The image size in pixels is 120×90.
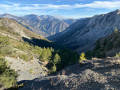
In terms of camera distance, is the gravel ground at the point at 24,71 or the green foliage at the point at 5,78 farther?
the gravel ground at the point at 24,71

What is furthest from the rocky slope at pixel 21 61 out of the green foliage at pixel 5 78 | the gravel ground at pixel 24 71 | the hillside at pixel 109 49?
the hillside at pixel 109 49

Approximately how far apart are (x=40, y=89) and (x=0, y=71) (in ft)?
30.7

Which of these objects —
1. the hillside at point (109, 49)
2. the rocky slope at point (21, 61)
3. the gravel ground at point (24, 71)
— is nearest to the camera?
the rocky slope at point (21, 61)

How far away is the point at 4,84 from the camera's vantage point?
18109 mm

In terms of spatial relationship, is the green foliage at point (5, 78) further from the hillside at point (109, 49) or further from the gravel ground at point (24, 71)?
the hillside at point (109, 49)

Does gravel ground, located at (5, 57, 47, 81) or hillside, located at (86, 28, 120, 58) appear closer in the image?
gravel ground, located at (5, 57, 47, 81)

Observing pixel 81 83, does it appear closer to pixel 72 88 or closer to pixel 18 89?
pixel 72 88

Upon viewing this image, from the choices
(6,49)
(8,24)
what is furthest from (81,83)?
(8,24)

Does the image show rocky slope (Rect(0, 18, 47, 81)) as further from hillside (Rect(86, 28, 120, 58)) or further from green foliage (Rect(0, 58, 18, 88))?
hillside (Rect(86, 28, 120, 58))

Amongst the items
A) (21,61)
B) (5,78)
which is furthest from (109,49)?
(5,78)

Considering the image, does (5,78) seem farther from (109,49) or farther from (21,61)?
(109,49)

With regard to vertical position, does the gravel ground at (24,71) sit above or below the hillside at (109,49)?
below

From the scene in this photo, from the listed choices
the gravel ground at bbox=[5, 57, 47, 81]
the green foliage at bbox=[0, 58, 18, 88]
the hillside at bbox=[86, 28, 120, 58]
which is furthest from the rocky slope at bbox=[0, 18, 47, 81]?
the hillside at bbox=[86, 28, 120, 58]

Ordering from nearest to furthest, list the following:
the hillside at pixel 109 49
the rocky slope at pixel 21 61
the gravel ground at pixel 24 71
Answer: the rocky slope at pixel 21 61, the gravel ground at pixel 24 71, the hillside at pixel 109 49
